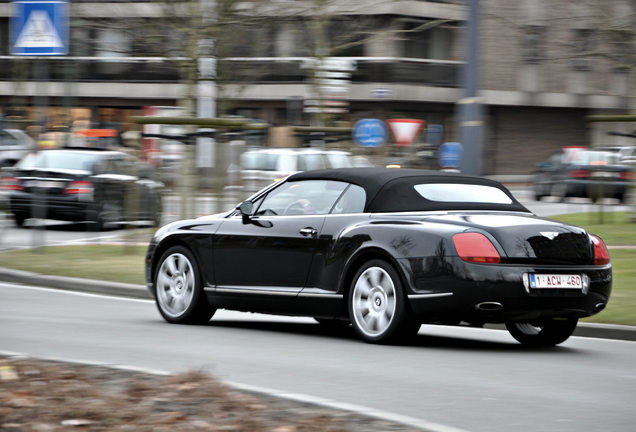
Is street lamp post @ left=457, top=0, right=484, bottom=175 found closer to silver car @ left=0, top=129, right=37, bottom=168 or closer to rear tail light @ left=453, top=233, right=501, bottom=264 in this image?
rear tail light @ left=453, top=233, right=501, bottom=264

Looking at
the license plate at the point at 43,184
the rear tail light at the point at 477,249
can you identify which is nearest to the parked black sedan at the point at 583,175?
the license plate at the point at 43,184

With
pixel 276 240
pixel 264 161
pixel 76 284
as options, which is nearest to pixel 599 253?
pixel 276 240

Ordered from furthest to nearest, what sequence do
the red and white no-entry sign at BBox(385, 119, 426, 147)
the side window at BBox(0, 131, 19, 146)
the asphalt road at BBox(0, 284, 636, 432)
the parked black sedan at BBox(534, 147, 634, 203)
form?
the side window at BBox(0, 131, 19, 146)
the parked black sedan at BBox(534, 147, 634, 203)
the red and white no-entry sign at BBox(385, 119, 426, 147)
the asphalt road at BBox(0, 284, 636, 432)

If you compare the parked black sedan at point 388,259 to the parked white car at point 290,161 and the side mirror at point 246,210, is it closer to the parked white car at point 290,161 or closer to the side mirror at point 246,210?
the side mirror at point 246,210

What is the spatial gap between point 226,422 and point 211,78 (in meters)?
16.0

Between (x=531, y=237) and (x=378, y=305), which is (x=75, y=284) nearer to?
(x=378, y=305)

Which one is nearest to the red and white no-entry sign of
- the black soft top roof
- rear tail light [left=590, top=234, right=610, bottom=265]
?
the black soft top roof

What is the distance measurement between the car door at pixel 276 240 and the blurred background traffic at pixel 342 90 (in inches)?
453

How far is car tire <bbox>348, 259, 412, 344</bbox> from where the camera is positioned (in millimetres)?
8359

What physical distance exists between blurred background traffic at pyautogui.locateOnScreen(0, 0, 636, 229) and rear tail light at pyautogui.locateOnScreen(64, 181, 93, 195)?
22 millimetres

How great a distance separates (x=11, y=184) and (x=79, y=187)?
147 centimetres

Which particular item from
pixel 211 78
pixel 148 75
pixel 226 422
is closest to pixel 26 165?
pixel 211 78

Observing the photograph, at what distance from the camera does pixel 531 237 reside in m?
8.20

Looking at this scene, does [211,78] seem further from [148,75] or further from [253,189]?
[148,75]
